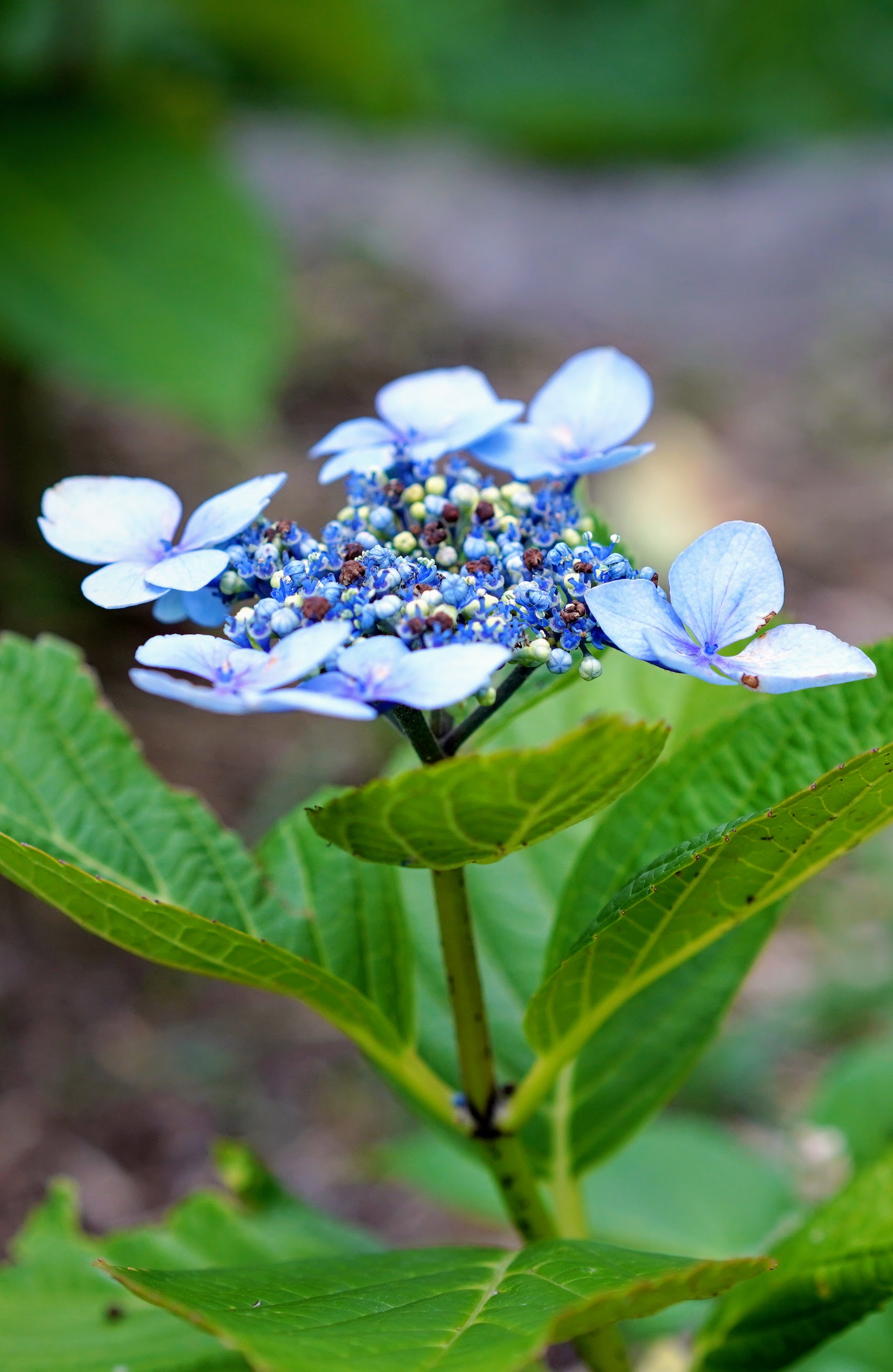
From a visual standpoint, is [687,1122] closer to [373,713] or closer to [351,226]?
[373,713]

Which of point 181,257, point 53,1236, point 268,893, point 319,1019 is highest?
point 181,257

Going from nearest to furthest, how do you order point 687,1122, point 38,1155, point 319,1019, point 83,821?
point 83,821, point 687,1122, point 38,1155, point 319,1019

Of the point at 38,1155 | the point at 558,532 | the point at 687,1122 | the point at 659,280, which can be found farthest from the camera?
the point at 659,280

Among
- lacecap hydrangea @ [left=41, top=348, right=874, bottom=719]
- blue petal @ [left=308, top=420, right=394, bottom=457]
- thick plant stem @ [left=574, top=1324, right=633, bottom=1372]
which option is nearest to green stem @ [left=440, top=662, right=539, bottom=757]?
lacecap hydrangea @ [left=41, top=348, right=874, bottom=719]

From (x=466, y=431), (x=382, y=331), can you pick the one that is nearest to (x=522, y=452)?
(x=466, y=431)

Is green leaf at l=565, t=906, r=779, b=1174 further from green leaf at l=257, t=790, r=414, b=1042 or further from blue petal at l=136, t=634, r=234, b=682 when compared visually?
blue petal at l=136, t=634, r=234, b=682

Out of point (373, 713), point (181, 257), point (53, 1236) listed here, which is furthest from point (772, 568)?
point (181, 257)

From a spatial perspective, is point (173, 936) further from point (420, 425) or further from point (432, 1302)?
point (420, 425)
